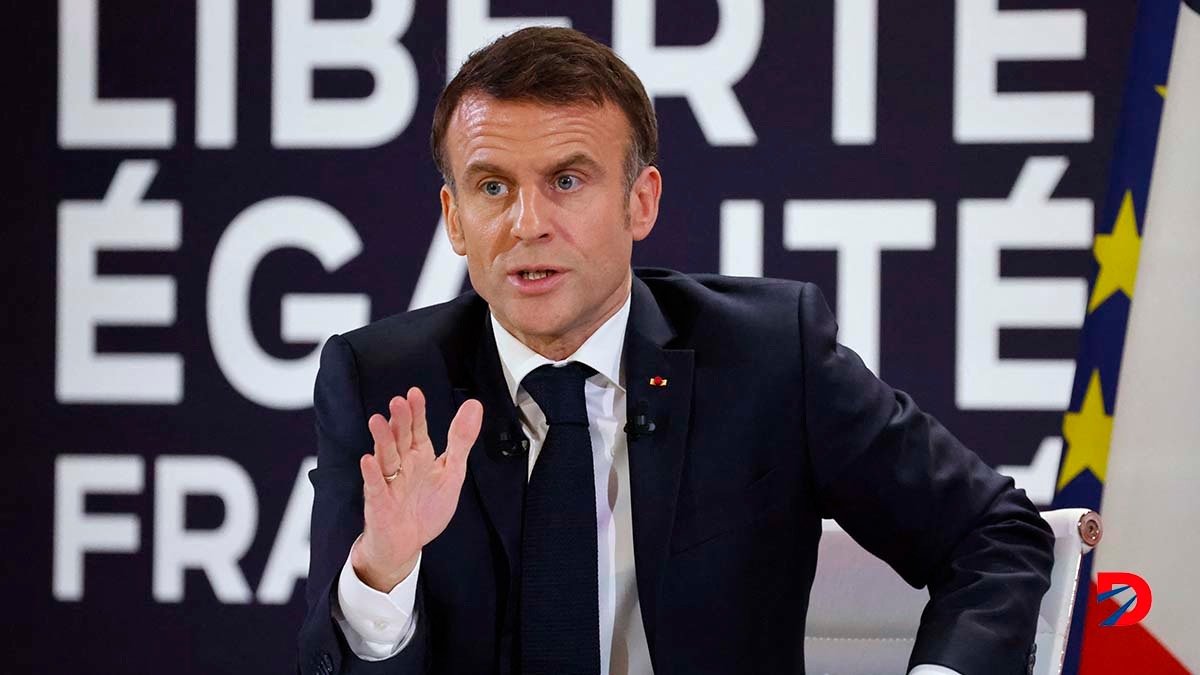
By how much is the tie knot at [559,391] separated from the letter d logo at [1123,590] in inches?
40.4

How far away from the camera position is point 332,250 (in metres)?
3.91

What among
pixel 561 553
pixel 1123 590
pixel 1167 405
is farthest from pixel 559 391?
pixel 1167 405

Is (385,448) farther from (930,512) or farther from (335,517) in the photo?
(930,512)

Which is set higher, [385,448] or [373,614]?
[385,448]

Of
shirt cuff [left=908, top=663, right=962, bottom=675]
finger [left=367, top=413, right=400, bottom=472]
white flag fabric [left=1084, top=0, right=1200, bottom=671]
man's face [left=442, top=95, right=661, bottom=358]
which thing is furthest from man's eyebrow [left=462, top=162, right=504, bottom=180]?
white flag fabric [left=1084, top=0, right=1200, bottom=671]

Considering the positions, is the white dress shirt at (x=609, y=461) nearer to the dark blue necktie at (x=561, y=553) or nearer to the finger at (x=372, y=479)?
the dark blue necktie at (x=561, y=553)

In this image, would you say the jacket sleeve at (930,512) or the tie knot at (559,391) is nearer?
the jacket sleeve at (930,512)

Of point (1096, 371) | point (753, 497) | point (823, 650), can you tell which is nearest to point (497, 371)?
point (753, 497)

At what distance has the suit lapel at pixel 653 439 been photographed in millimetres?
1905

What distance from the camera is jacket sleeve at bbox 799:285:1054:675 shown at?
177 centimetres

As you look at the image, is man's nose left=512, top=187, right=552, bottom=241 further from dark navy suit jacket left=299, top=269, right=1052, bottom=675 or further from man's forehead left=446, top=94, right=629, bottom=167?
dark navy suit jacket left=299, top=269, right=1052, bottom=675

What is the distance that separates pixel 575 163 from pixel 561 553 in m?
0.54

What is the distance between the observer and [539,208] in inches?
75.6

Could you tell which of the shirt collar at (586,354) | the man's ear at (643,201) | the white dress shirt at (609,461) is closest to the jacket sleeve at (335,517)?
the white dress shirt at (609,461)
